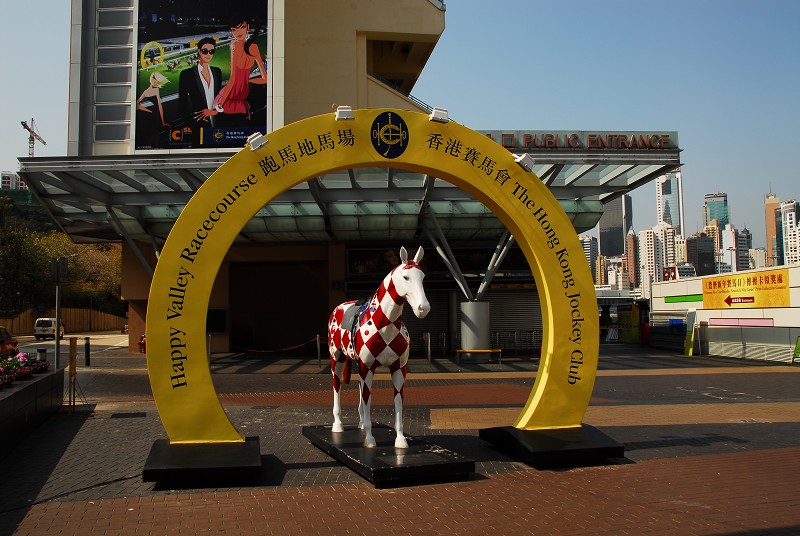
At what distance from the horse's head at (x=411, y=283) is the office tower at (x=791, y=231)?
110m

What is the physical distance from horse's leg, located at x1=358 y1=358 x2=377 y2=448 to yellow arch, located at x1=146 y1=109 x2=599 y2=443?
1472mm

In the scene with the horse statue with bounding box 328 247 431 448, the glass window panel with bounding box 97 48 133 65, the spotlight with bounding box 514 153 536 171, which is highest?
the glass window panel with bounding box 97 48 133 65

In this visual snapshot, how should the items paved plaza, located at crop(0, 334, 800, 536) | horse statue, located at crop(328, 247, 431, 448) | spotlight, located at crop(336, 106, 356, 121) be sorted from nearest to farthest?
paved plaza, located at crop(0, 334, 800, 536) → horse statue, located at crop(328, 247, 431, 448) → spotlight, located at crop(336, 106, 356, 121)

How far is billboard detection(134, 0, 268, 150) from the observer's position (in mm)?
25984

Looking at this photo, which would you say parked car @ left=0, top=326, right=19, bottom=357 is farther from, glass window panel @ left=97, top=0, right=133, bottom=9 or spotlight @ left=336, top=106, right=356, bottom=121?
spotlight @ left=336, top=106, right=356, bottom=121

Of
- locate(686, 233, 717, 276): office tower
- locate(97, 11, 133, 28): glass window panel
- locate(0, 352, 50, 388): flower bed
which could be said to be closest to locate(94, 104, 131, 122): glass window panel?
locate(97, 11, 133, 28): glass window panel

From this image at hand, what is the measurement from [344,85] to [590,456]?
24.7 m

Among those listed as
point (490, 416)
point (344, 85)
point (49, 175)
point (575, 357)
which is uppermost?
point (344, 85)

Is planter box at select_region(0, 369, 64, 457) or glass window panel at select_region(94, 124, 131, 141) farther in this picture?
glass window panel at select_region(94, 124, 131, 141)

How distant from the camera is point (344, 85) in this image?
3006 cm

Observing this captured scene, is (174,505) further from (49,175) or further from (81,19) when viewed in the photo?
(81,19)

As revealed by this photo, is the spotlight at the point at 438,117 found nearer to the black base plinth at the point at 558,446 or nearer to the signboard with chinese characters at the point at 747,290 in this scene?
the black base plinth at the point at 558,446

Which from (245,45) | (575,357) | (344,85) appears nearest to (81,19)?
(245,45)

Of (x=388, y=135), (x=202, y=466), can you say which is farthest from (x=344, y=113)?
(x=202, y=466)
